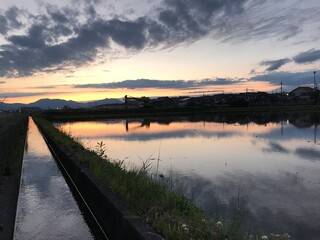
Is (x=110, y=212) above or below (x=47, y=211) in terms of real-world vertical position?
above

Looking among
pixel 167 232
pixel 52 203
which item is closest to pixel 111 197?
pixel 167 232

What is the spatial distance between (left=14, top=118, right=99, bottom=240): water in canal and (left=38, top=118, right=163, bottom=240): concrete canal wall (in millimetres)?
310

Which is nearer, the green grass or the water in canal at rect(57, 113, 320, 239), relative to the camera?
the water in canal at rect(57, 113, 320, 239)

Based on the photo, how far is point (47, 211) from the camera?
24.7 ft

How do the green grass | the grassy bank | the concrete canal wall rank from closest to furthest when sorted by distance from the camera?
the grassy bank < the concrete canal wall < the green grass

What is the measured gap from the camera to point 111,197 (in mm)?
6141

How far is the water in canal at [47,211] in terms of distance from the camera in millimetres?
6281

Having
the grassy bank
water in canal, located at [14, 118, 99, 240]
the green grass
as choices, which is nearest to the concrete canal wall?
the grassy bank

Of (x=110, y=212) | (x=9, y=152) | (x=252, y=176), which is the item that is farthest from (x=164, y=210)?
(x=9, y=152)

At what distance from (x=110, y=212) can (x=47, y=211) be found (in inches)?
88.8

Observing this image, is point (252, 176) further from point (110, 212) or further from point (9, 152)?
point (9, 152)

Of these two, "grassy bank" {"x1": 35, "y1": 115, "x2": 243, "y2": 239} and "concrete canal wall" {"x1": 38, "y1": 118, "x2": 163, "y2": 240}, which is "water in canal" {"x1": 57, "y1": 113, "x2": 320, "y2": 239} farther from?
"concrete canal wall" {"x1": 38, "y1": 118, "x2": 163, "y2": 240}

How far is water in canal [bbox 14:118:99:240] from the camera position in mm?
6281

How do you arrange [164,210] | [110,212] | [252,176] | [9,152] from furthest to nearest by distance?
[9,152] → [252,176] → [110,212] → [164,210]
